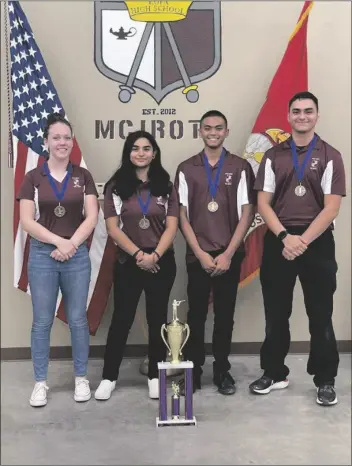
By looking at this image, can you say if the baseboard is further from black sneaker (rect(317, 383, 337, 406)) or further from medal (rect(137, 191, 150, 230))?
medal (rect(137, 191, 150, 230))

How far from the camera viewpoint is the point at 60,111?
341 centimetres

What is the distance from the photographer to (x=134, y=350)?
3.74 meters

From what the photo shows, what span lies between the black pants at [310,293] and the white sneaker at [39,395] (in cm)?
123

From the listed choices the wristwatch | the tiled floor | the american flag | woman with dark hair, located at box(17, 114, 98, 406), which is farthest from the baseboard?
the wristwatch

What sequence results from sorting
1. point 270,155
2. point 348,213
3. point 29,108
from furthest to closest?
point 348,213 < point 29,108 < point 270,155

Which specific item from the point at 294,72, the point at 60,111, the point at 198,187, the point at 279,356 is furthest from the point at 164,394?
the point at 294,72

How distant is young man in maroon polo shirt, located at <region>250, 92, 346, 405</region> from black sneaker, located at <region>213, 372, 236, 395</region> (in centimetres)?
37

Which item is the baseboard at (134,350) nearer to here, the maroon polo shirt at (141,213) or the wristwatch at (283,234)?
the maroon polo shirt at (141,213)

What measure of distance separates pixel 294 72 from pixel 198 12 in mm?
723

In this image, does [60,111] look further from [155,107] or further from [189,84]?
[189,84]

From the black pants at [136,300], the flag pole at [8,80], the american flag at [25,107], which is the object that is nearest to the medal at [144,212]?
the black pants at [136,300]

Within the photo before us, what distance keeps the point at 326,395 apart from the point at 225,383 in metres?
0.54

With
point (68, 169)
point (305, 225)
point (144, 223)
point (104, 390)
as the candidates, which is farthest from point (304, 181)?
point (104, 390)

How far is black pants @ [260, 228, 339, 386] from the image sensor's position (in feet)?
9.41
